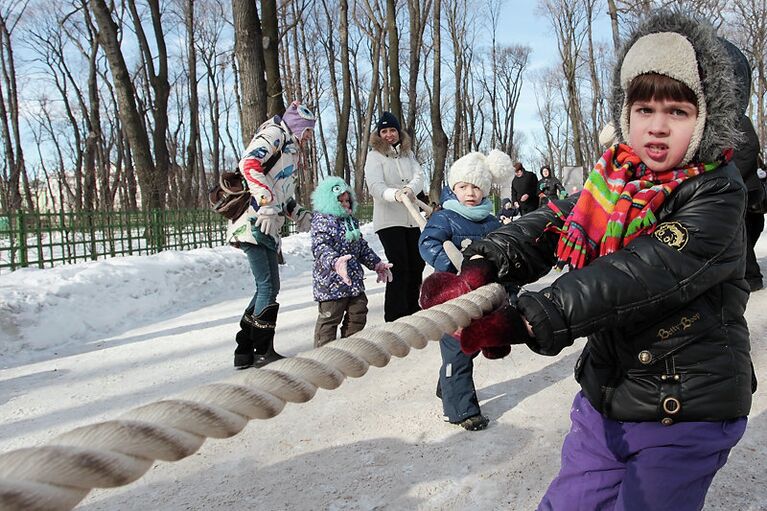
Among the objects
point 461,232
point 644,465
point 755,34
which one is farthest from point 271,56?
point 755,34

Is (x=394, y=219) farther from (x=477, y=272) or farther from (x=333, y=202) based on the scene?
(x=477, y=272)

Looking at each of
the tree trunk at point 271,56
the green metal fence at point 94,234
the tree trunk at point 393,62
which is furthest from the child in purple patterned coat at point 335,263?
the tree trunk at point 393,62

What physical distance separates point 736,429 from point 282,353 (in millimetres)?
3522

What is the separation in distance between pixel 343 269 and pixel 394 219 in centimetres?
90

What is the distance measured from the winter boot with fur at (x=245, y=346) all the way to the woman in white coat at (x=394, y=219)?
49.8 inches

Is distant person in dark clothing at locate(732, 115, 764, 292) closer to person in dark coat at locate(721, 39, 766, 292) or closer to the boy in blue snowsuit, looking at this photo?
person in dark coat at locate(721, 39, 766, 292)

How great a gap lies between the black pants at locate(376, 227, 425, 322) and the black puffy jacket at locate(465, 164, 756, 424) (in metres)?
3.22

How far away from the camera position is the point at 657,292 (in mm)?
1164

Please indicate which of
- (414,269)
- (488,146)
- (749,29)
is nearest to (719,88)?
(414,269)

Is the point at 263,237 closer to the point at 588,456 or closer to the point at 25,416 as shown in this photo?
the point at 25,416

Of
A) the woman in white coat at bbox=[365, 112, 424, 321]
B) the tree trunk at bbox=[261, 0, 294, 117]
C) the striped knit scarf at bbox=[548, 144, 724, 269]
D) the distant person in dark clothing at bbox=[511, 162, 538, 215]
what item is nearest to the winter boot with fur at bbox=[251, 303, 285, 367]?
the woman in white coat at bbox=[365, 112, 424, 321]

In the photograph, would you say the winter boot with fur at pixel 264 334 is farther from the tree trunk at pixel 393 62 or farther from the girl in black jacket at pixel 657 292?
the tree trunk at pixel 393 62

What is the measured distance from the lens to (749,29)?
77.2 ft

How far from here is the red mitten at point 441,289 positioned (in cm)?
135
